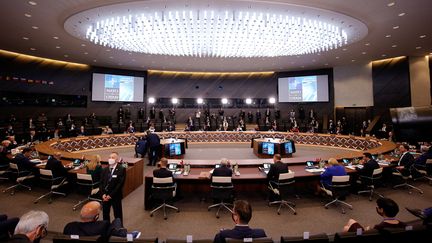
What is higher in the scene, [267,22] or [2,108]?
[267,22]

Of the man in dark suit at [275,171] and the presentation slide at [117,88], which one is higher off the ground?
the presentation slide at [117,88]

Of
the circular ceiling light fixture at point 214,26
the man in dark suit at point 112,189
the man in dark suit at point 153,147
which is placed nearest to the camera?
the man in dark suit at point 112,189

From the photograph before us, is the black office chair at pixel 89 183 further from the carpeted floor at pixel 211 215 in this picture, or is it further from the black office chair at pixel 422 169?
the black office chair at pixel 422 169

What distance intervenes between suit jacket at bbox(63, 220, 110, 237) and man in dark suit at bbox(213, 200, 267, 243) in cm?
129

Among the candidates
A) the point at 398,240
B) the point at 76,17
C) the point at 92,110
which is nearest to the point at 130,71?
the point at 92,110

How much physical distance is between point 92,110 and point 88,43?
298 inches

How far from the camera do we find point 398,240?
2.15 metres

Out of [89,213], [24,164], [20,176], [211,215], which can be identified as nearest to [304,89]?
[211,215]

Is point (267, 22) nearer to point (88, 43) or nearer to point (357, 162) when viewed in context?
point (357, 162)

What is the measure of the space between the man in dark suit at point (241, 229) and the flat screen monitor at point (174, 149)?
829 centimetres

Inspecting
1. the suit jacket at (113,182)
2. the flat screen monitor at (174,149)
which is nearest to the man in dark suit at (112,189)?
the suit jacket at (113,182)

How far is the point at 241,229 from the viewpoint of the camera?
2152 millimetres

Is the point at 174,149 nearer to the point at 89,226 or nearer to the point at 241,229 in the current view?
the point at 89,226

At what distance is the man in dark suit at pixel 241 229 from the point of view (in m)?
2.13
